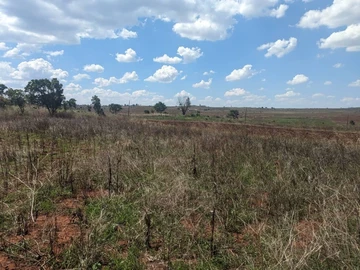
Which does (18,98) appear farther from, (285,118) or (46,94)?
(285,118)

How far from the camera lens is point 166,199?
→ 4.59 m

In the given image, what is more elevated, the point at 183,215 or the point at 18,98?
the point at 18,98

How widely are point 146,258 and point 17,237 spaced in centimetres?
191

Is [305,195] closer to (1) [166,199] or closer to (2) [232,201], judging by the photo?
(2) [232,201]

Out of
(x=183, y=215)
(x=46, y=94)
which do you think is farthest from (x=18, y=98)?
(x=183, y=215)

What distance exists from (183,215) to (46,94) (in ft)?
92.4

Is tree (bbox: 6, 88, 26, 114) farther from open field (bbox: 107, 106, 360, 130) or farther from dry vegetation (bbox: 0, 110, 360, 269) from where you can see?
dry vegetation (bbox: 0, 110, 360, 269)

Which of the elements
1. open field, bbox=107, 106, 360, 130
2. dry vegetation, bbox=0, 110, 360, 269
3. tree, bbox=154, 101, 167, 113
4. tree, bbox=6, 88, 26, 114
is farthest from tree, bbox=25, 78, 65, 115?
tree, bbox=154, 101, 167, 113

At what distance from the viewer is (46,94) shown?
1106 inches

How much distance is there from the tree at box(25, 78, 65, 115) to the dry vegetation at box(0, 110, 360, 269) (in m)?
22.7

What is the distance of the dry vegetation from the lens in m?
3.20

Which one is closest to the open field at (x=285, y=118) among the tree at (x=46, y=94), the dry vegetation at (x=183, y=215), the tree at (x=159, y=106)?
the tree at (x=159, y=106)

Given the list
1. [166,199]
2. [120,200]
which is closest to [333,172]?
[166,199]

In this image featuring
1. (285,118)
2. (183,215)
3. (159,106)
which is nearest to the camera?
(183,215)
